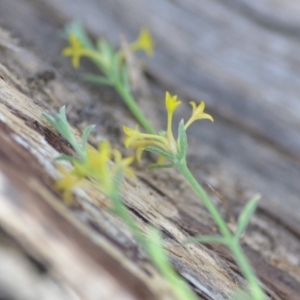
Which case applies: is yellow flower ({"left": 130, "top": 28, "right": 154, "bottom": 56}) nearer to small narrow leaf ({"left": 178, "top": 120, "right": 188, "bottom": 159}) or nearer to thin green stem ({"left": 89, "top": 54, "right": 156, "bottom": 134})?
thin green stem ({"left": 89, "top": 54, "right": 156, "bottom": 134})

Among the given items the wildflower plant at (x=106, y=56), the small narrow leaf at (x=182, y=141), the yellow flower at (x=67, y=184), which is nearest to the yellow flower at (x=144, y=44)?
the wildflower plant at (x=106, y=56)

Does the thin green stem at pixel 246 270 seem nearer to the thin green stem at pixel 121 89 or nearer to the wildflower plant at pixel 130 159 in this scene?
the wildflower plant at pixel 130 159

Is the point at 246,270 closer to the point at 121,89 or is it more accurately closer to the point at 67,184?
the point at 67,184

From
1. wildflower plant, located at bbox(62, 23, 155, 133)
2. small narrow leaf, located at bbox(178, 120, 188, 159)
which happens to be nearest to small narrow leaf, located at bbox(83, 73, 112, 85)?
wildflower plant, located at bbox(62, 23, 155, 133)

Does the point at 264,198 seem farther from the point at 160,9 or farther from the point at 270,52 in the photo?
the point at 160,9

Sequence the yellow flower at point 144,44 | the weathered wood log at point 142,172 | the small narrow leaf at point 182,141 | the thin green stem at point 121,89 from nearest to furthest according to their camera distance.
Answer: the weathered wood log at point 142,172
the small narrow leaf at point 182,141
the thin green stem at point 121,89
the yellow flower at point 144,44

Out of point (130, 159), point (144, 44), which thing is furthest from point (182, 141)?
point (144, 44)
